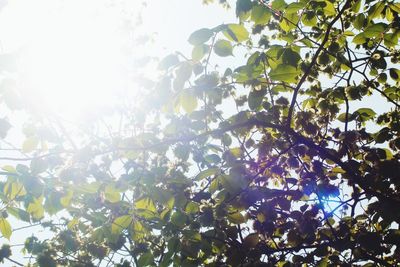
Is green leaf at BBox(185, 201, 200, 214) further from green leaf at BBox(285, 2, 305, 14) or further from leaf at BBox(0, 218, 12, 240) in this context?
green leaf at BBox(285, 2, 305, 14)

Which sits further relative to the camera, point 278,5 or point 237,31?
point 278,5

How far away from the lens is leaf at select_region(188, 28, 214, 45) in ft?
6.35

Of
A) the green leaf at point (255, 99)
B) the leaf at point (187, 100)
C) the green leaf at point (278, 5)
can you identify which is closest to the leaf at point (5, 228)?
the leaf at point (187, 100)

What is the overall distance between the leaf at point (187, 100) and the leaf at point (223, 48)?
0.96 feet

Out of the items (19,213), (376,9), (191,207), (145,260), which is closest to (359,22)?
(376,9)

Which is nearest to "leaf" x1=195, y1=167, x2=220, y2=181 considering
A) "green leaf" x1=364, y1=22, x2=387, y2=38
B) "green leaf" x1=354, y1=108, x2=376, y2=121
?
"green leaf" x1=364, y1=22, x2=387, y2=38

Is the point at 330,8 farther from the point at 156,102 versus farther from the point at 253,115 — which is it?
the point at 156,102

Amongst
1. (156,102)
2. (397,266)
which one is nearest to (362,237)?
(397,266)

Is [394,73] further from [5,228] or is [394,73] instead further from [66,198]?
[5,228]

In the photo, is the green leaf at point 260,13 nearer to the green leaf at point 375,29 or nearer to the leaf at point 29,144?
the green leaf at point 375,29

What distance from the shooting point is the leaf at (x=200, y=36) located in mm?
1937

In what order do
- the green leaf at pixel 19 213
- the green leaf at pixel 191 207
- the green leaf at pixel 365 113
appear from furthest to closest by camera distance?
the green leaf at pixel 365 113
the green leaf at pixel 191 207
the green leaf at pixel 19 213

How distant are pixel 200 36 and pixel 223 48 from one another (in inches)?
8.5

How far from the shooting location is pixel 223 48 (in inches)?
82.7
